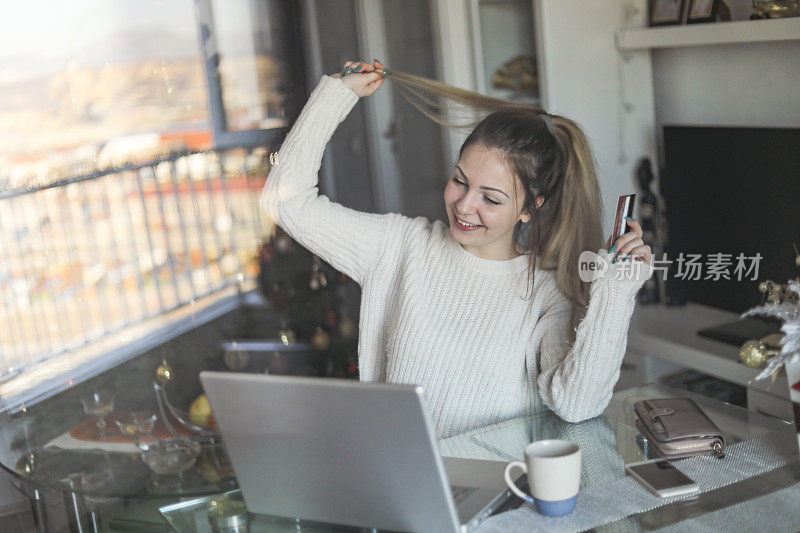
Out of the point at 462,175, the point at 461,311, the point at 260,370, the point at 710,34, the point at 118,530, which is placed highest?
the point at 710,34

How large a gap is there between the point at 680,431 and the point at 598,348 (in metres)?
0.20

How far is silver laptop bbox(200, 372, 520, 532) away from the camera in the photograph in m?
0.99

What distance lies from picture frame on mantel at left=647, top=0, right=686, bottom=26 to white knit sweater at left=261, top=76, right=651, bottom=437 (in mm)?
1309

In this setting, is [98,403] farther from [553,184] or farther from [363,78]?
[553,184]

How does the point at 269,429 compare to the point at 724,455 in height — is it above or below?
above

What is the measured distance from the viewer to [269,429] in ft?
3.48

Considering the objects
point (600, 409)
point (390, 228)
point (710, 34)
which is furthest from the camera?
point (710, 34)

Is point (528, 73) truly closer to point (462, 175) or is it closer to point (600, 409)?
point (462, 175)

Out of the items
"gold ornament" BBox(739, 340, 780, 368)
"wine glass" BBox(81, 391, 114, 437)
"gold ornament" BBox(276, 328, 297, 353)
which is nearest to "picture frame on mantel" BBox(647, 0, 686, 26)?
"gold ornament" BBox(739, 340, 780, 368)

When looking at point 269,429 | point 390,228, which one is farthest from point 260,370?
point 269,429

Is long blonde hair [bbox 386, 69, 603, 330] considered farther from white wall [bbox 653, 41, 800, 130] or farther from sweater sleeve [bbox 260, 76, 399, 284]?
white wall [bbox 653, 41, 800, 130]

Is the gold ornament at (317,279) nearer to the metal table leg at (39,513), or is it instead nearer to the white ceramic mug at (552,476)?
the metal table leg at (39,513)

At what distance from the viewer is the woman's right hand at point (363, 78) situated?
1646 mm

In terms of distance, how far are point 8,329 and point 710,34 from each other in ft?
6.94
